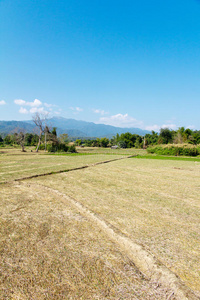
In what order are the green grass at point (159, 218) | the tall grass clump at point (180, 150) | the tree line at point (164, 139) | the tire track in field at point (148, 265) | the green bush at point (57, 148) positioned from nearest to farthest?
the tire track in field at point (148, 265) → the green grass at point (159, 218) → the tall grass clump at point (180, 150) → the green bush at point (57, 148) → the tree line at point (164, 139)

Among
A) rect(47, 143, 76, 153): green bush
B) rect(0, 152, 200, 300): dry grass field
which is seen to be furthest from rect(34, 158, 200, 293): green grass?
rect(47, 143, 76, 153): green bush

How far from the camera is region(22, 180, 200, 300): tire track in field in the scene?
85.1 inches

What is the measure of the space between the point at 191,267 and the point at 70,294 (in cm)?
193

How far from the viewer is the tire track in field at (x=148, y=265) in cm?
216

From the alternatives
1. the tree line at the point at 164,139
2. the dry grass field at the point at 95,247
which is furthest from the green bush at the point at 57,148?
the tree line at the point at 164,139

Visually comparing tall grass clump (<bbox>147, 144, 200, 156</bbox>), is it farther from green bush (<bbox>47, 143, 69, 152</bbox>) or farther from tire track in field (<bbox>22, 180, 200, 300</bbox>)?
tire track in field (<bbox>22, 180, 200, 300</bbox>)

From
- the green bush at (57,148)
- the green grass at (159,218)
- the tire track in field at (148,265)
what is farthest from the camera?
the green bush at (57,148)

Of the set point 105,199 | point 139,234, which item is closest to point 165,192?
point 105,199

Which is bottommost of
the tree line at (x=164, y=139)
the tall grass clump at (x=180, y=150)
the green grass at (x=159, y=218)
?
the green grass at (x=159, y=218)

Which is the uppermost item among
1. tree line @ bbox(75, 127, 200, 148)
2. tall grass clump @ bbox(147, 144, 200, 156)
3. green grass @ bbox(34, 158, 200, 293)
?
tree line @ bbox(75, 127, 200, 148)

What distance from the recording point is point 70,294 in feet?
6.88

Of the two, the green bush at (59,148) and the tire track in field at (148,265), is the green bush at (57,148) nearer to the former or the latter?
the green bush at (59,148)

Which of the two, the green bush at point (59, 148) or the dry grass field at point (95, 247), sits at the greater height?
the green bush at point (59, 148)

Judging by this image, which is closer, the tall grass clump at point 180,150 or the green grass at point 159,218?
the green grass at point 159,218
